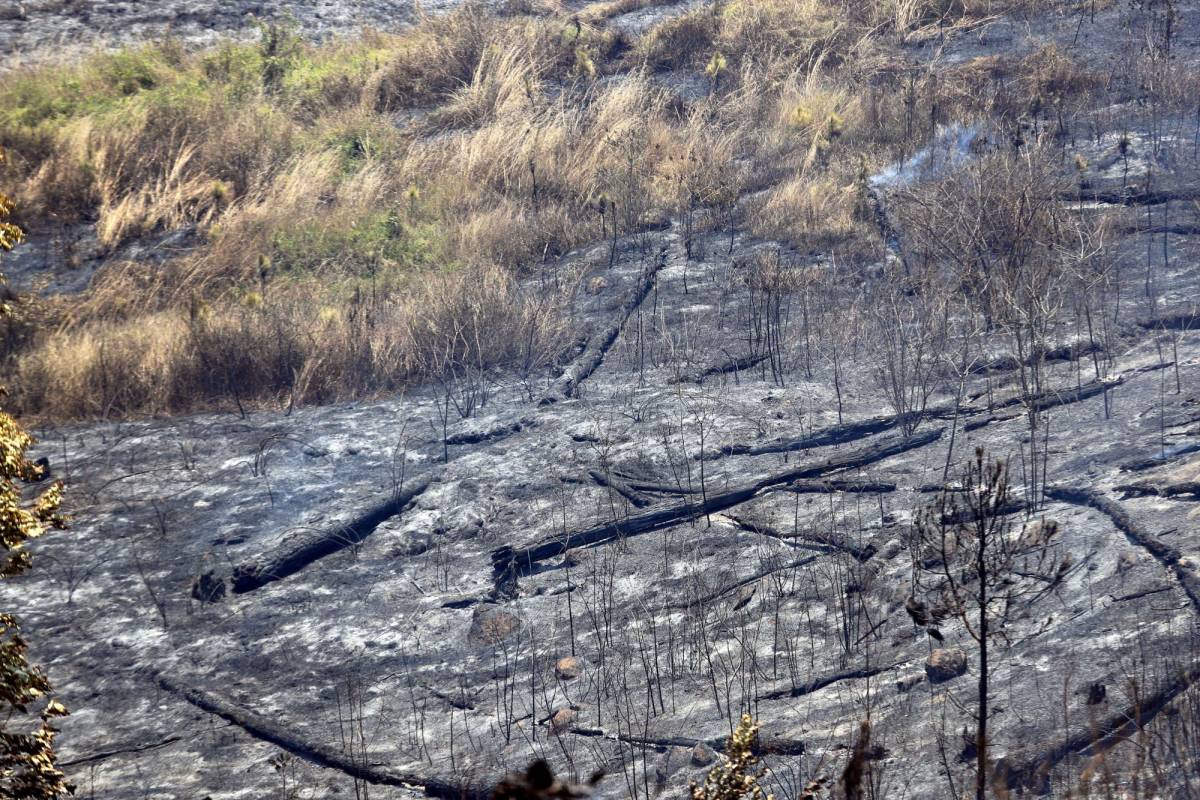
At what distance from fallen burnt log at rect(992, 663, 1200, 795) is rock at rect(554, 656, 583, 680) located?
215cm

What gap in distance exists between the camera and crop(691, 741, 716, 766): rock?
4.91m

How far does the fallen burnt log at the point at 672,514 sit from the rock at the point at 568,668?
3.37ft

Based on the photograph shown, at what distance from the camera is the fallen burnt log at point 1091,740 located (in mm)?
4230

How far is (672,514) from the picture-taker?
707 centimetres

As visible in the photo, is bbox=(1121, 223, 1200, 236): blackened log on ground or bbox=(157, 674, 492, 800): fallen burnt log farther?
bbox=(1121, 223, 1200, 236): blackened log on ground

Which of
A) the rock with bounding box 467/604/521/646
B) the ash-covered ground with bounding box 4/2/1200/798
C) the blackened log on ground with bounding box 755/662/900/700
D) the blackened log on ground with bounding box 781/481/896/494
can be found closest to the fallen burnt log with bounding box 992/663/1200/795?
the ash-covered ground with bounding box 4/2/1200/798

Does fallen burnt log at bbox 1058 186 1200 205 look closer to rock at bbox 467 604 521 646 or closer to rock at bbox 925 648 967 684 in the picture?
rock at bbox 925 648 967 684

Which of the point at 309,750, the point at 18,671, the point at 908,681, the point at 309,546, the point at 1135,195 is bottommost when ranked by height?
the point at 309,750

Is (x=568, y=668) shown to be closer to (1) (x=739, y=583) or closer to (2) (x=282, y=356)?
(1) (x=739, y=583)

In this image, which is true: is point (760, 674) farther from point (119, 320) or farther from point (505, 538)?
point (119, 320)

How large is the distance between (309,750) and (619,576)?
191cm

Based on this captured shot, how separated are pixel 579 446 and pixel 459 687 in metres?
2.47

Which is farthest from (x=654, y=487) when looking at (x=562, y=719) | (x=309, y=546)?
(x=562, y=719)

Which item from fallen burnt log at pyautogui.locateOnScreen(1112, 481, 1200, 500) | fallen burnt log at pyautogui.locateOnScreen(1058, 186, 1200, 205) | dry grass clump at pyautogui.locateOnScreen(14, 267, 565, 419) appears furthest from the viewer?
fallen burnt log at pyautogui.locateOnScreen(1058, 186, 1200, 205)
